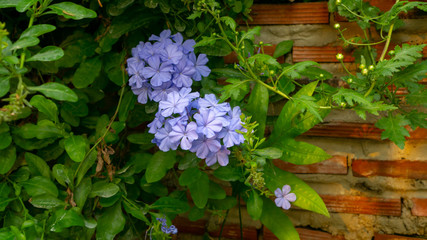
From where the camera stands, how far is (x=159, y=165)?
1268 mm

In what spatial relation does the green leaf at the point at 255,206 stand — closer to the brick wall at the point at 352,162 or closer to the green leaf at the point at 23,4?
the brick wall at the point at 352,162

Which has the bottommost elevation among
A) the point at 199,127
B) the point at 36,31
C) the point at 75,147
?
the point at 75,147

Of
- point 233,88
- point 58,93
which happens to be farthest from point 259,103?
point 58,93

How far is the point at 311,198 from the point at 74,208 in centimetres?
73

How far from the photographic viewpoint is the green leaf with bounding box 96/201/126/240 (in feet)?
4.08

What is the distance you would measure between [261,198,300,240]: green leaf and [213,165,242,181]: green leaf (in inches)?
7.5

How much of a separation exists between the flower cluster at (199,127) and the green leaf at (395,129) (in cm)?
46

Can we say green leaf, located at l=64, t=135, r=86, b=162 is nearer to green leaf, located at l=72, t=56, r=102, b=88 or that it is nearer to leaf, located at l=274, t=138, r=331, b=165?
green leaf, located at l=72, t=56, r=102, b=88

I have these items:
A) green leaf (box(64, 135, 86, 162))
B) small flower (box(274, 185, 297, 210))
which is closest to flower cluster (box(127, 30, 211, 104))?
green leaf (box(64, 135, 86, 162))

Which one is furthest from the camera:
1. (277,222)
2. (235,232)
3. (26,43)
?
(235,232)

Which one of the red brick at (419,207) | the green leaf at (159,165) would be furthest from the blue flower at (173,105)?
the red brick at (419,207)

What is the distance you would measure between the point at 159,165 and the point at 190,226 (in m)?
0.48

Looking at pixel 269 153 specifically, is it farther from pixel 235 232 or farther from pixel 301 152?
pixel 235 232

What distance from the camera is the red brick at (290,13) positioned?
1426 millimetres
